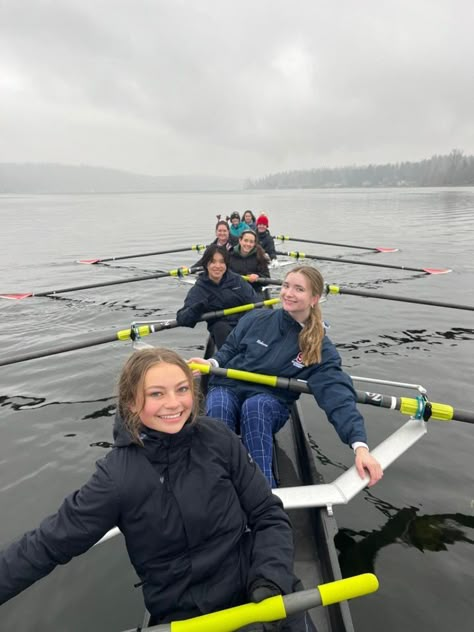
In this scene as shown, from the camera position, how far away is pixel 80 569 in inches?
136

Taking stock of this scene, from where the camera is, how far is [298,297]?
12.2 feet

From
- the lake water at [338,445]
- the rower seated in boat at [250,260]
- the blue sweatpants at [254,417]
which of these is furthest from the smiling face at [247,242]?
the blue sweatpants at [254,417]

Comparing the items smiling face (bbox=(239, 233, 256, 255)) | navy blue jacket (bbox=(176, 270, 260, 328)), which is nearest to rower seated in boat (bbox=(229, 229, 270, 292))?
smiling face (bbox=(239, 233, 256, 255))

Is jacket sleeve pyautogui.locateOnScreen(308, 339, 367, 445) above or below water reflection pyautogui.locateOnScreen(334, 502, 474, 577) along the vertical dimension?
above

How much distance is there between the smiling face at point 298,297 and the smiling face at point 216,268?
8.90 feet

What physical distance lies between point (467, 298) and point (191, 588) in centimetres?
1208

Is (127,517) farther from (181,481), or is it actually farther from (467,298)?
(467,298)

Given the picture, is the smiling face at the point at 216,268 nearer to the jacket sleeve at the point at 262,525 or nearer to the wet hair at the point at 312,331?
the wet hair at the point at 312,331

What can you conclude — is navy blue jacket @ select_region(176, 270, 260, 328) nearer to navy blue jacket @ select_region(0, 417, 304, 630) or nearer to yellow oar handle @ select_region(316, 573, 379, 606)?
navy blue jacket @ select_region(0, 417, 304, 630)

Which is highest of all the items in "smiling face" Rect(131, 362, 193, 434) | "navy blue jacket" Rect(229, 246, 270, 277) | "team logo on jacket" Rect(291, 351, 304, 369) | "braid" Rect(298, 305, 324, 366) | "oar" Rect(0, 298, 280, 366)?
"smiling face" Rect(131, 362, 193, 434)

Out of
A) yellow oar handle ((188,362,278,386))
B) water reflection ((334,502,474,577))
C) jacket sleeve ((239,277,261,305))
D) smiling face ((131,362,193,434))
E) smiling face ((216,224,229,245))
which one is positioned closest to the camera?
smiling face ((131,362,193,434))

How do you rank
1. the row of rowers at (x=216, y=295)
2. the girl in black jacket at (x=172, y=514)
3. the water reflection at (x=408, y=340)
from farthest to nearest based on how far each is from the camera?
the water reflection at (x=408, y=340) → the row of rowers at (x=216, y=295) → the girl in black jacket at (x=172, y=514)

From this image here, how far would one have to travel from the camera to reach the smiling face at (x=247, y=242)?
952 cm

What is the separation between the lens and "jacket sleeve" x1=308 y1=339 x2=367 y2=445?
125 inches
